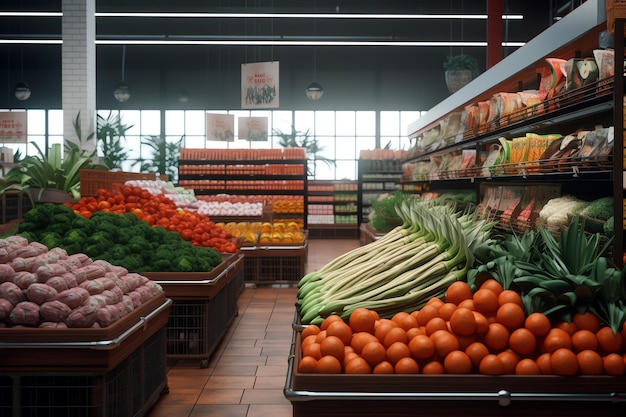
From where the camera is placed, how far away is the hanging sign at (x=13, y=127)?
15.4m

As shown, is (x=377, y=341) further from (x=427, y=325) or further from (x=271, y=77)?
(x=271, y=77)

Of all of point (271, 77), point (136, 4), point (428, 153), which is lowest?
point (428, 153)

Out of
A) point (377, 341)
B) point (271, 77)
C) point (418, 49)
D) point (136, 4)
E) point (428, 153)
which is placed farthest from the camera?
point (418, 49)

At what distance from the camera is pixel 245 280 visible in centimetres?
829

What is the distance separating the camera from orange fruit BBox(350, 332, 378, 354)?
2.09 m

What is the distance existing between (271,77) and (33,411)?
954 centimetres

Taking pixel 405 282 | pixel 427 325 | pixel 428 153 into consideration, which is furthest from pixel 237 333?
pixel 428 153

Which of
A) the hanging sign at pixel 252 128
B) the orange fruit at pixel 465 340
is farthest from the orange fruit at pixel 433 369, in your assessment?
the hanging sign at pixel 252 128

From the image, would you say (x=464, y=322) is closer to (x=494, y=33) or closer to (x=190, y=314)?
(x=190, y=314)


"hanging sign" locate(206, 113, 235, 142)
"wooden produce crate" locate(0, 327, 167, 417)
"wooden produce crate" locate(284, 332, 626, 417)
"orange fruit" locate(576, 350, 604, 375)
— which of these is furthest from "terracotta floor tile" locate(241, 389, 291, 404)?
"hanging sign" locate(206, 113, 235, 142)

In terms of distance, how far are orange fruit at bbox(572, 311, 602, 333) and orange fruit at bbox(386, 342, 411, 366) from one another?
1.75 ft

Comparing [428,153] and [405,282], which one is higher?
[428,153]

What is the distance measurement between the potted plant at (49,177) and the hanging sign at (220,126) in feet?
24.5

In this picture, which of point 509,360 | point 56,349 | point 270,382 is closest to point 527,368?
point 509,360
